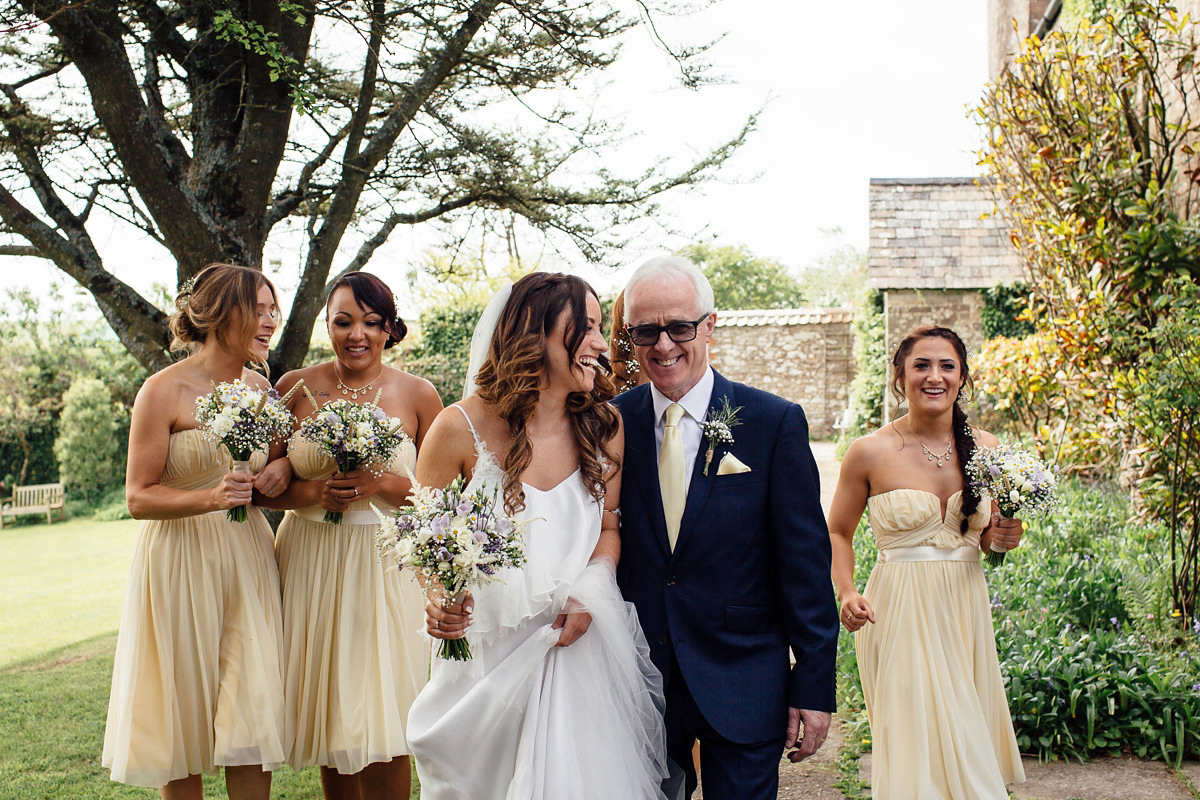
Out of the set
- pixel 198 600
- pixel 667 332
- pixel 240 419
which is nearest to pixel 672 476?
pixel 667 332

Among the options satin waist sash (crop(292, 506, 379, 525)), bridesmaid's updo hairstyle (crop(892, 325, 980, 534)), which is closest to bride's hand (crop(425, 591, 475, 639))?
satin waist sash (crop(292, 506, 379, 525))

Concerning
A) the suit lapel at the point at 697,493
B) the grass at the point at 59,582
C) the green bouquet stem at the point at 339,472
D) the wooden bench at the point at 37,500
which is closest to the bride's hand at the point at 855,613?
the suit lapel at the point at 697,493

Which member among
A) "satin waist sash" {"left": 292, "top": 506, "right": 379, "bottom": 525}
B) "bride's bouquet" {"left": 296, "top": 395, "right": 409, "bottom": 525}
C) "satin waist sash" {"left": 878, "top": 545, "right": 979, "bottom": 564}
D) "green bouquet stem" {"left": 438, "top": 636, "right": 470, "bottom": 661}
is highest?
"bride's bouquet" {"left": 296, "top": 395, "right": 409, "bottom": 525}

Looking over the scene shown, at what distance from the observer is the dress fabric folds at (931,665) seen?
3.60m

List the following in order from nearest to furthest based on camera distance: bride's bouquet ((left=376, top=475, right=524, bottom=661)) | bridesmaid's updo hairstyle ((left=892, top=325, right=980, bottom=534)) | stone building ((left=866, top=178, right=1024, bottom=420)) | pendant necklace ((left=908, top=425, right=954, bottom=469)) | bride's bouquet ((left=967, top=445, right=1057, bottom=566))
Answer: bride's bouquet ((left=376, top=475, right=524, bottom=661))
bride's bouquet ((left=967, top=445, right=1057, bottom=566))
bridesmaid's updo hairstyle ((left=892, top=325, right=980, bottom=534))
pendant necklace ((left=908, top=425, right=954, bottom=469))
stone building ((left=866, top=178, right=1024, bottom=420))

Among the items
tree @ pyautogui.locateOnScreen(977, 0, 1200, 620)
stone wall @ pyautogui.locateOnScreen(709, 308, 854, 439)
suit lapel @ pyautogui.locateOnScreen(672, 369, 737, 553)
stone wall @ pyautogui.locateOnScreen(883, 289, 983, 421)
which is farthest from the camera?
stone wall @ pyautogui.locateOnScreen(709, 308, 854, 439)

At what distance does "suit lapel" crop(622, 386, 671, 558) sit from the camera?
114 inches

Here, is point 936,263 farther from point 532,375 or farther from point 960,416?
point 532,375

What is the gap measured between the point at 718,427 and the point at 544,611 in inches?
30.4

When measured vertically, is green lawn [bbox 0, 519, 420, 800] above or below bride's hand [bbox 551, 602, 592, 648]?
below

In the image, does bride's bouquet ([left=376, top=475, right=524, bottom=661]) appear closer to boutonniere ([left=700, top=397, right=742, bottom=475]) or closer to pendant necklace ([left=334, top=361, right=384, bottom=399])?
boutonniere ([left=700, top=397, right=742, bottom=475])

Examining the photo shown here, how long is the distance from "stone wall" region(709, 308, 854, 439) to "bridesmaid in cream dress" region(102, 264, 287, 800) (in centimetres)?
2419

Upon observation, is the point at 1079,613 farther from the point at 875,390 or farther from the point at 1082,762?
the point at 875,390

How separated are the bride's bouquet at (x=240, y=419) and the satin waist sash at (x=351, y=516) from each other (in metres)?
0.33
